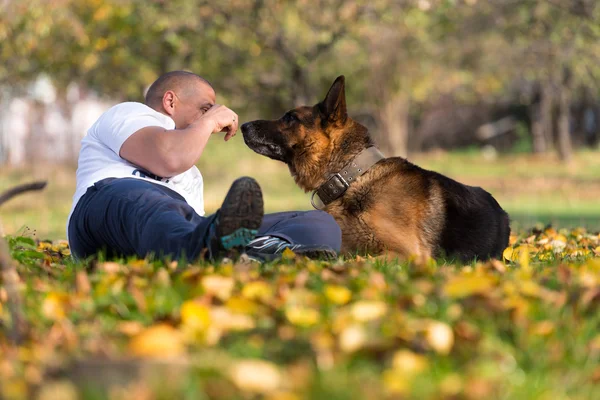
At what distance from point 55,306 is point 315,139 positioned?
3.08m

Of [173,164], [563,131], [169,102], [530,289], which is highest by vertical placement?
[169,102]

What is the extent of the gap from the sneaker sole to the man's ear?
1768 millimetres

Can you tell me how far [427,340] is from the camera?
255 centimetres

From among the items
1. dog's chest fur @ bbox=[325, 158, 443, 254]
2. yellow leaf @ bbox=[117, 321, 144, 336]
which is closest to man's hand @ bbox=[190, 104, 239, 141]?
dog's chest fur @ bbox=[325, 158, 443, 254]

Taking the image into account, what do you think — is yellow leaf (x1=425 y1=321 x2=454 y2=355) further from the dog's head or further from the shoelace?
the dog's head

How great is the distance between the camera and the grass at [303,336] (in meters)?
2.13

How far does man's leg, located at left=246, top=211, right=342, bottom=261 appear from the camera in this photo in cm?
A: 470

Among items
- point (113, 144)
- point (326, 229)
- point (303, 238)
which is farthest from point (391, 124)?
point (113, 144)

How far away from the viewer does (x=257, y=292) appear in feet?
10.1

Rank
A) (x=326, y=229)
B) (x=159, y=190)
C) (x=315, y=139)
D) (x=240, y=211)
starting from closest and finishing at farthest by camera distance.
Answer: (x=240, y=211), (x=159, y=190), (x=326, y=229), (x=315, y=139)

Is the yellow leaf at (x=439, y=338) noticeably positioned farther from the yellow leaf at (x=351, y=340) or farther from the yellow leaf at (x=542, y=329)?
the yellow leaf at (x=542, y=329)

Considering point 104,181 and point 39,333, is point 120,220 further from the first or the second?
point 39,333

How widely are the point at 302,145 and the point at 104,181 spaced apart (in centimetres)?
163

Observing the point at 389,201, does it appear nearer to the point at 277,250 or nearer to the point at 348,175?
the point at 348,175
